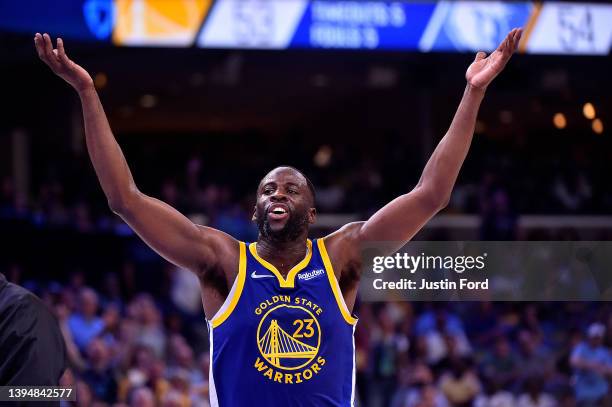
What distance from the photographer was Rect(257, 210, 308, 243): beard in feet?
12.2

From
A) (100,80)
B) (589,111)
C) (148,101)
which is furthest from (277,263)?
(148,101)

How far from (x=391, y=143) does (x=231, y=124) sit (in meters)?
5.30

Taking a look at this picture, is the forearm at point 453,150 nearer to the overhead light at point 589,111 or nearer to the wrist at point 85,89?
the wrist at point 85,89

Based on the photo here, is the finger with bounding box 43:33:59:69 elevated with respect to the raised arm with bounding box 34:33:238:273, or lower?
elevated

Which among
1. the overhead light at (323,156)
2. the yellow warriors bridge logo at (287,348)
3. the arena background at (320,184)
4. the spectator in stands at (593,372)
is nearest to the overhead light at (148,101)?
the arena background at (320,184)

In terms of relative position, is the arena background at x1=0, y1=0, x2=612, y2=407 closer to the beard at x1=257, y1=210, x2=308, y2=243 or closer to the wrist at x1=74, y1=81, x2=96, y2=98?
the beard at x1=257, y1=210, x2=308, y2=243

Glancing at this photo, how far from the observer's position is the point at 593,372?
9641 millimetres

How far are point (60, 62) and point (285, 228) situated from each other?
99 cm

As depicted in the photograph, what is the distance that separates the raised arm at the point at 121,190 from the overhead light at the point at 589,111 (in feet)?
22.7

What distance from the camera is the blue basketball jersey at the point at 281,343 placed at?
354cm

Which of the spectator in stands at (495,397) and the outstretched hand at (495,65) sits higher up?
the spectator in stands at (495,397)

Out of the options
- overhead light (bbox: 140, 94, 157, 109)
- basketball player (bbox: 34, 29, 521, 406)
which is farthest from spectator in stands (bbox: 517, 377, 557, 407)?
overhead light (bbox: 140, 94, 157, 109)

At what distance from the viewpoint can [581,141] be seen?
10.5 meters

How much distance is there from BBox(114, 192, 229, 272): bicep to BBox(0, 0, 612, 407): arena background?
→ 4.66 metres
